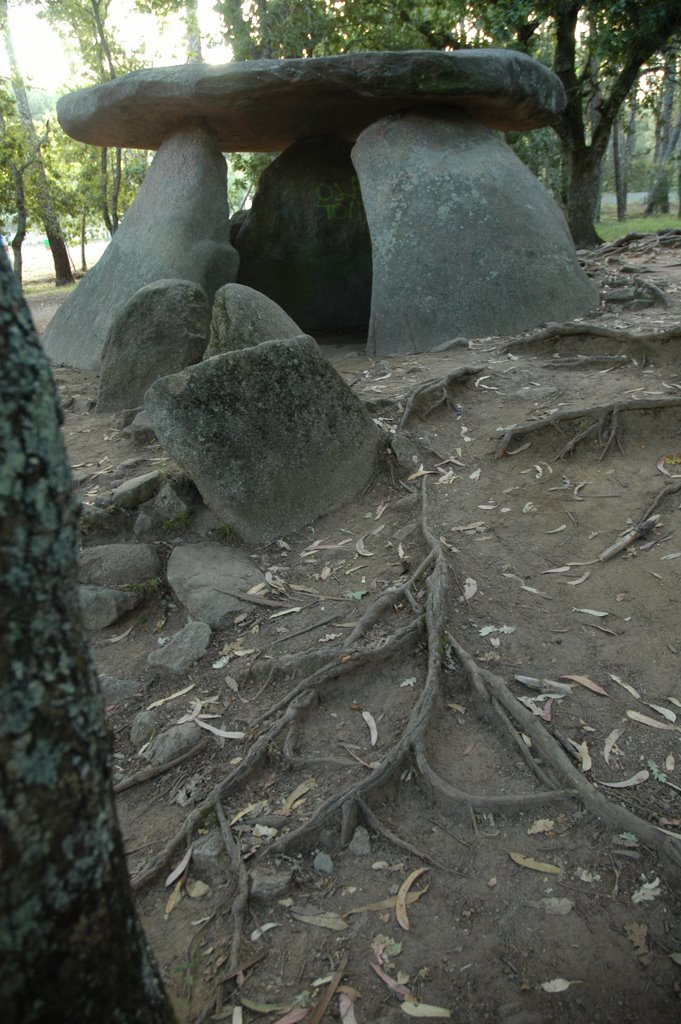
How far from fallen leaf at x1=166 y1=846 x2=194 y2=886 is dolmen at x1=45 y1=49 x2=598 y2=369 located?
5532mm

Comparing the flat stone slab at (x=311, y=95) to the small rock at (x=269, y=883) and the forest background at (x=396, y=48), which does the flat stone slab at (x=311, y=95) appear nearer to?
the forest background at (x=396, y=48)

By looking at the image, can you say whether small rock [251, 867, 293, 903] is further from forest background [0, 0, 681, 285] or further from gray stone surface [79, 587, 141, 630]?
forest background [0, 0, 681, 285]

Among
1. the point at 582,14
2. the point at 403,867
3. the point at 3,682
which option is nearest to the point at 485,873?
the point at 403,867

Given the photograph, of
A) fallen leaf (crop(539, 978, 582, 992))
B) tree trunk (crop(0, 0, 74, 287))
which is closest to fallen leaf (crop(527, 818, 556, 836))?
fallen leaf (crop(539, 978, 582, 992))

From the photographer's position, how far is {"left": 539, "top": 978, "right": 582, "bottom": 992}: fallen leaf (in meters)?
1.83

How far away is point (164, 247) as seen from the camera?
310 inches

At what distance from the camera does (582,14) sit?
11.8m

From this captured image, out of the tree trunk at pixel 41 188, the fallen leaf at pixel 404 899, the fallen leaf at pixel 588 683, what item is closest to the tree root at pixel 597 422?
the fallen leaf at pixel 588 683

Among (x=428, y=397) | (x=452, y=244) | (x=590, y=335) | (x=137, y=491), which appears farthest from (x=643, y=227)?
(x=137, y=491)

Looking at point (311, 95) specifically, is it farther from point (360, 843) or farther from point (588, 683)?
point (360, 843)

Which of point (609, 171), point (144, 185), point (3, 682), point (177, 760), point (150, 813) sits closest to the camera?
point (3, 682)

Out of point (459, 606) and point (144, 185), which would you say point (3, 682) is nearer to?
point (459, 606)

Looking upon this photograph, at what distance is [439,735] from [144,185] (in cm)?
770

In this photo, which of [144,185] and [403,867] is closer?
[403,867]
